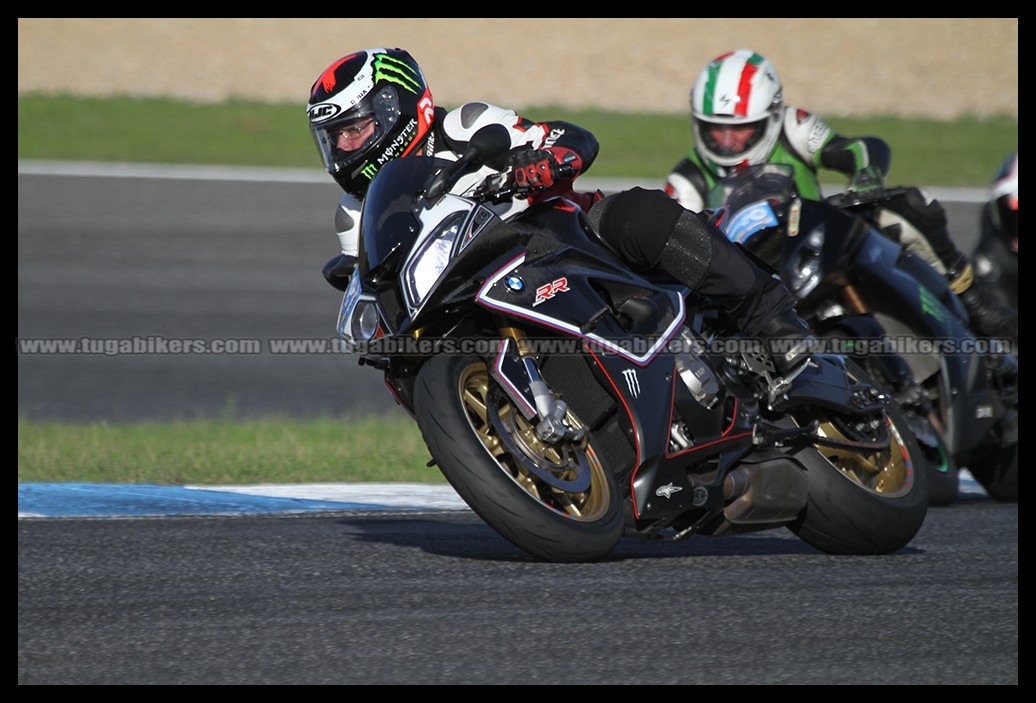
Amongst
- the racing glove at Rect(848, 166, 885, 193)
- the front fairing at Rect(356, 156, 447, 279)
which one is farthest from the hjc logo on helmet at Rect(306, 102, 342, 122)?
the racing glove at Rect(848, 166, 885, 193)

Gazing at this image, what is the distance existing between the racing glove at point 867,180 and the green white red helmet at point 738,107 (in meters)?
0.40

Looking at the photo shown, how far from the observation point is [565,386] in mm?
4211

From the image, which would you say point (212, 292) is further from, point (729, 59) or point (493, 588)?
point (493, 588)

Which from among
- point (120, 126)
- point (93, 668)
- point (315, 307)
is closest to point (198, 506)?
point (93, 668)

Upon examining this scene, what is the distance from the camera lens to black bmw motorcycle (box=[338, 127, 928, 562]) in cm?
396

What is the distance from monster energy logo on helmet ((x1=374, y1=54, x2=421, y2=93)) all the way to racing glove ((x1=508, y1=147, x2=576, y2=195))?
52cm

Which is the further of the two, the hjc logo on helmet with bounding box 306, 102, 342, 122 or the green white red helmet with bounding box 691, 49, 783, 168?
the green white red helmet with bounding box 691, 49, 783, 168

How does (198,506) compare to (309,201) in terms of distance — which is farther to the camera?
(309,201)

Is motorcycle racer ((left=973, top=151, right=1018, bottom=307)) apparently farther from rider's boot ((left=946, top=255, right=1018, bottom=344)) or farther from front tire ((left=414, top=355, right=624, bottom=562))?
front tire ((left=414, top=355, right=624, bottom=562))

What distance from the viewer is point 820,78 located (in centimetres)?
2170

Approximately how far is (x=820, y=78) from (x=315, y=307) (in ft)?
40.6

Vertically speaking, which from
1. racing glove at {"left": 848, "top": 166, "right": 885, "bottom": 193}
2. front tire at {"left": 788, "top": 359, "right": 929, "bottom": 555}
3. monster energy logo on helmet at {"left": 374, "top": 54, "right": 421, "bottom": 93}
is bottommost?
front tire at {"left": 788, "top": 359, "right": 929, "bottom": 555}

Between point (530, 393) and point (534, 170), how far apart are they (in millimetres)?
648

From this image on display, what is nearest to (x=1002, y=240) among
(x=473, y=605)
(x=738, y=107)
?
(x=738, y=107)
